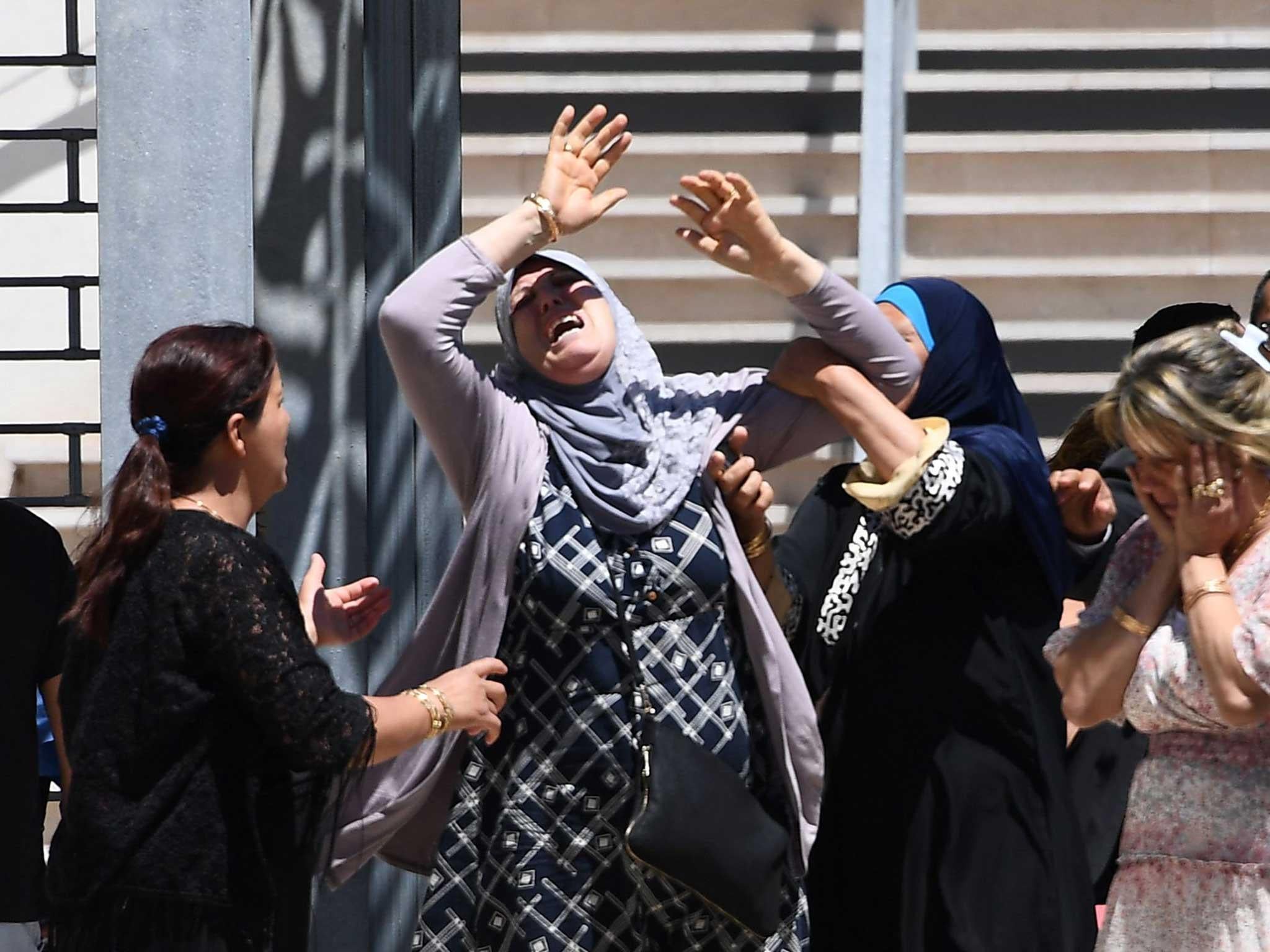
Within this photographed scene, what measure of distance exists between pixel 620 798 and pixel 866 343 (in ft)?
2.69

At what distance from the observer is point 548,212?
3.07m

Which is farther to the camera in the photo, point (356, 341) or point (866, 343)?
point (356, 341)

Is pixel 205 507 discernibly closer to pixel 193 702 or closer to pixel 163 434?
pixel 163 434

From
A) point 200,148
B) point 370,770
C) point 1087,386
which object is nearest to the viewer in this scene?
point 370,770

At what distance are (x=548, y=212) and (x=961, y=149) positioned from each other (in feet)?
9.32

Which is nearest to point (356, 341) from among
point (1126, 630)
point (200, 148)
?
point (200, 148)

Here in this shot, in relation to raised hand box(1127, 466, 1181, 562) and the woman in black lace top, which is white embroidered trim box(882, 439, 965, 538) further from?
the woman in black lace top

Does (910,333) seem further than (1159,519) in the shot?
Yes

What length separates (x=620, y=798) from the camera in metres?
3.09

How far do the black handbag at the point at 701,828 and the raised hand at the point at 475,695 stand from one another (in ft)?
0.76

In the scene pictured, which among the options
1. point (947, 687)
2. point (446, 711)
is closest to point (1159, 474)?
point (947, 687)

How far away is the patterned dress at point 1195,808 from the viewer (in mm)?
2871

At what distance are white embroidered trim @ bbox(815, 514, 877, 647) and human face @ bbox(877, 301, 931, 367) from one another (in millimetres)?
318

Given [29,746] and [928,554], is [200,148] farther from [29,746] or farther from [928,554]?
[928,554]
